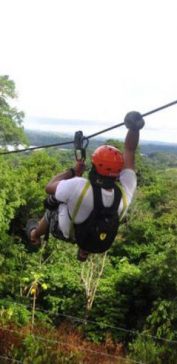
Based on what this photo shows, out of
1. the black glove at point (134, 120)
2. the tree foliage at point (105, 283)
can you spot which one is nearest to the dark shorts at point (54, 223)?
the black glove at point (134, 120)

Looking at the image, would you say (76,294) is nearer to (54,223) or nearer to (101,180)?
(54,223)

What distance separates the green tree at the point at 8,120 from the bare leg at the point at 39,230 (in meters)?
14.2

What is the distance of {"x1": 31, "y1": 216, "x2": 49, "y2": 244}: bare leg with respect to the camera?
3.72 metres

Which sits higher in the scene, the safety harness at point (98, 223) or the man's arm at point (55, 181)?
the man's arm at point (55, 181)

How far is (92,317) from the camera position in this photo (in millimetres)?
12445

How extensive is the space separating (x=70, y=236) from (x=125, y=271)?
32.1 ft

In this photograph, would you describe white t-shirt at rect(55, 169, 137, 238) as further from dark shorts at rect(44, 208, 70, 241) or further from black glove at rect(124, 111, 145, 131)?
black glove at rect(124, 111, 145, 131)

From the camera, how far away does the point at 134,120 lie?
3.03m

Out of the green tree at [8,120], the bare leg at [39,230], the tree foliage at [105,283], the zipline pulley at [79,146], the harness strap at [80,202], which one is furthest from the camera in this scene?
the green tree at [8,120]

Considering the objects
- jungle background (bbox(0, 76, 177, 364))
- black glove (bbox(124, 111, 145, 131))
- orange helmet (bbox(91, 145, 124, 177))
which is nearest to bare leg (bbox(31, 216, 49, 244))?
orange helmet (bbox(91, 145, 124, 177))

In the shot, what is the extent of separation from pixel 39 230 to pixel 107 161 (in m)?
1.09

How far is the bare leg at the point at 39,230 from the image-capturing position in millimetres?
3717

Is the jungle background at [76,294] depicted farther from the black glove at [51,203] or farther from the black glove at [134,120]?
the black glove at [134,120]

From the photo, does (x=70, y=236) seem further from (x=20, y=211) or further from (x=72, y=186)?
(x=20, y=211)
